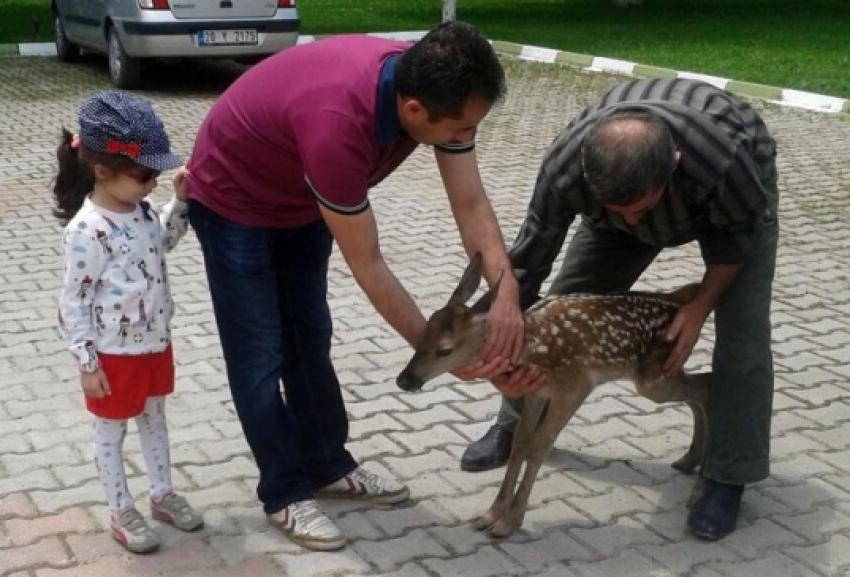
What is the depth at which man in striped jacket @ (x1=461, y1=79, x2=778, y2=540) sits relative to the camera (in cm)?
357

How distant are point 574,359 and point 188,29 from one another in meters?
10.5

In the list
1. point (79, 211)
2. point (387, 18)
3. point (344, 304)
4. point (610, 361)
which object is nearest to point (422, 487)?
point (610, 361)

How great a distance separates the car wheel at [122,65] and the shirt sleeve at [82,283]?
1103 cm

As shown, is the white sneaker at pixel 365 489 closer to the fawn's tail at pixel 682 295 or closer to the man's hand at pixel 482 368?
the man's hand at pixel 482 368

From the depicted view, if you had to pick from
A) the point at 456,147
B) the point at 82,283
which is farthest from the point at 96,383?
the point at 456,147

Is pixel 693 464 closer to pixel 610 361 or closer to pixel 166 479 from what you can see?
pixel 610 361

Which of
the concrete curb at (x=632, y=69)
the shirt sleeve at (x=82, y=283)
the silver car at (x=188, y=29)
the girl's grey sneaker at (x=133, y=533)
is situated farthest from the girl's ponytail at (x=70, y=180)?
the silver car at (x=188, y=29)

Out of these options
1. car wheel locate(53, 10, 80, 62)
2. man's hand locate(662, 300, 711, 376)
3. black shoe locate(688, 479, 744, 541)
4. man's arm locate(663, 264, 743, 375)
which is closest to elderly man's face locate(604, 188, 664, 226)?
man's arm locate(663, 264, 743, 375)

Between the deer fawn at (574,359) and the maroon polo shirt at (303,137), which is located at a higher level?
the maroon polo shirt at (303,137)

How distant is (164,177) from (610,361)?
21.6 ft

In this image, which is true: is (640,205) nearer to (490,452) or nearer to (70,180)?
(490,452)

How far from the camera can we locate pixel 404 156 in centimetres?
376

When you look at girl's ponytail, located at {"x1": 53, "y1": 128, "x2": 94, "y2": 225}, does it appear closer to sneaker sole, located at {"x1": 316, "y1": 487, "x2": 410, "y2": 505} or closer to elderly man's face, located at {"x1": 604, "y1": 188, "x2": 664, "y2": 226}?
sneaker sole, located at {"x1": 316, "y1": 487, "x2": 410, "y2": 505}

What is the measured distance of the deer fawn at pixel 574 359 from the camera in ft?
13.5
